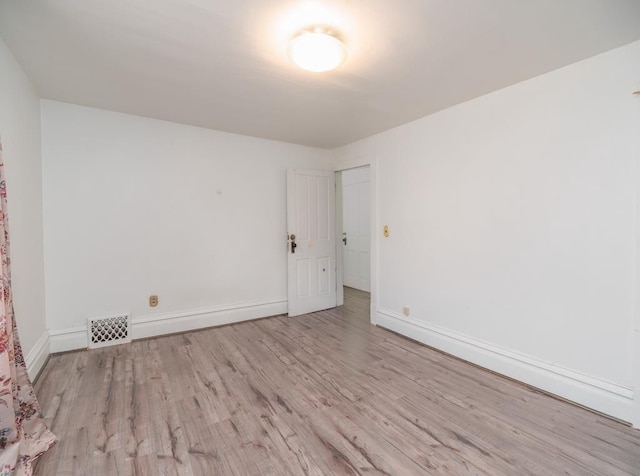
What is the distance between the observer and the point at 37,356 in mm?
2572

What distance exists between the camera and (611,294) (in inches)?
80.5

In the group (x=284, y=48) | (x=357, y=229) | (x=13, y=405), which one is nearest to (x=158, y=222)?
(x=13, y=405)

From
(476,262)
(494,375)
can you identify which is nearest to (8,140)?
(476,262)

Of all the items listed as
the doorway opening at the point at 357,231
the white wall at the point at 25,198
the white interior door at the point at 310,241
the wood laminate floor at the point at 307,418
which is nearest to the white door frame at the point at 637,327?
the wood laminate floor at the point at 307,418

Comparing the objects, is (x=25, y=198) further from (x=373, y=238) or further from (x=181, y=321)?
(x=373, y=238)

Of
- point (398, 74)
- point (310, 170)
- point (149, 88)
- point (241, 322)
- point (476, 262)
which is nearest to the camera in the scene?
point (398, 74)

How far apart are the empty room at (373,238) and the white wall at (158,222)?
0.9 inches

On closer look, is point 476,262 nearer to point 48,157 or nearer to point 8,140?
point 8,140

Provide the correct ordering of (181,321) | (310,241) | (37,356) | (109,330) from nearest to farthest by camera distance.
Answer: (37,356) → (109,330) → (181,321) → (310,241)

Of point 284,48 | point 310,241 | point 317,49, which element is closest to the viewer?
point 317,49

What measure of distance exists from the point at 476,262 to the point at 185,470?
268 centimetres

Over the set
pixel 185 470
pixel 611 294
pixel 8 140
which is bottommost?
pixel 185 470

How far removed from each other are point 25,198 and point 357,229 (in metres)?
4.78

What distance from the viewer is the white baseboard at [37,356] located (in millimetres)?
2402
